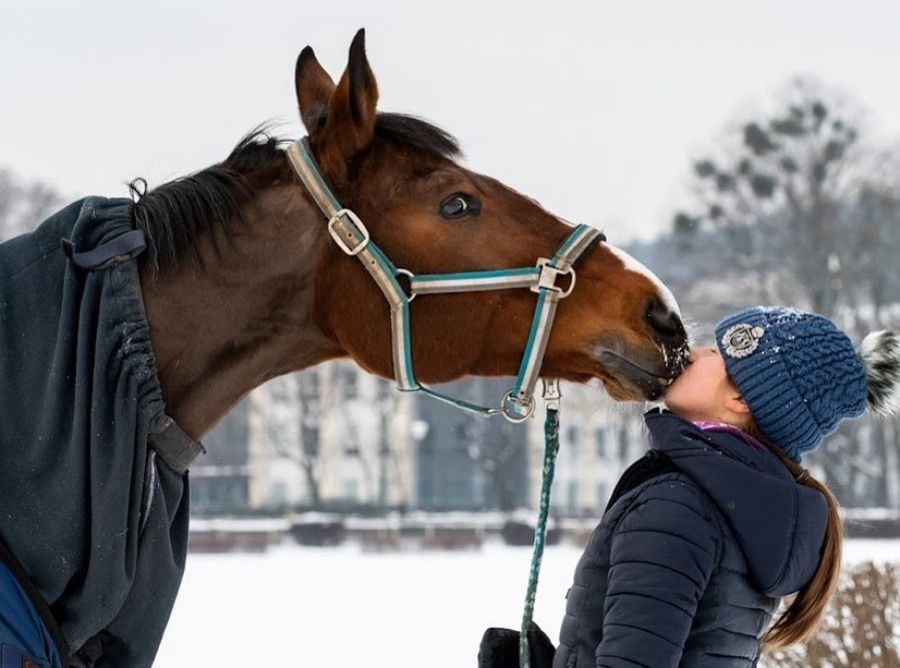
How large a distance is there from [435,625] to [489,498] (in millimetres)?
31291

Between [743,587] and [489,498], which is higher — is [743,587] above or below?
above

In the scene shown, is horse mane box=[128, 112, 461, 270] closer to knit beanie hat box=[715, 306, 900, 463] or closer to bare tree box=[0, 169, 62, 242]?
knit beanie hat box=[715, 306, 900, 463]

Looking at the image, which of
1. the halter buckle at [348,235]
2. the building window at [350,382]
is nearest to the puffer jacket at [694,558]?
the halter buckle at [348,235]

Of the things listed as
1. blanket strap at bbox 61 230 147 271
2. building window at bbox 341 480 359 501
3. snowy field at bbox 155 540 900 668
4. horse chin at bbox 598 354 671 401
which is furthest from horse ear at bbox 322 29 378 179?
building window at bbox 341 480 359 501

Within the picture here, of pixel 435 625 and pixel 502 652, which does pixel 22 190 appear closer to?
pixel 435 625

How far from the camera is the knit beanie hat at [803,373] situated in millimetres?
2498

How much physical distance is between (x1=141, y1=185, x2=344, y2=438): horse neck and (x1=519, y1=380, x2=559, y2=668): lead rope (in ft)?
1.76

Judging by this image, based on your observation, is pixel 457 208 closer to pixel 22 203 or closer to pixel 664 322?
pixel 664 322

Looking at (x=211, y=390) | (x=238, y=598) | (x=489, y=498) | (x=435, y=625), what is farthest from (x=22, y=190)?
(x=211, y=390)

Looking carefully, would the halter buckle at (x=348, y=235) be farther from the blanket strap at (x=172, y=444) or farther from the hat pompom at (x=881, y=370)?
the hat pompom at (x=881, y=370)

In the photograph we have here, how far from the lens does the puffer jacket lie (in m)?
2.20

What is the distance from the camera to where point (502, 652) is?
2.70m

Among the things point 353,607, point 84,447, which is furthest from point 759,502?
point 353,607

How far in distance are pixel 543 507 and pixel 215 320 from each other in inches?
33.1
